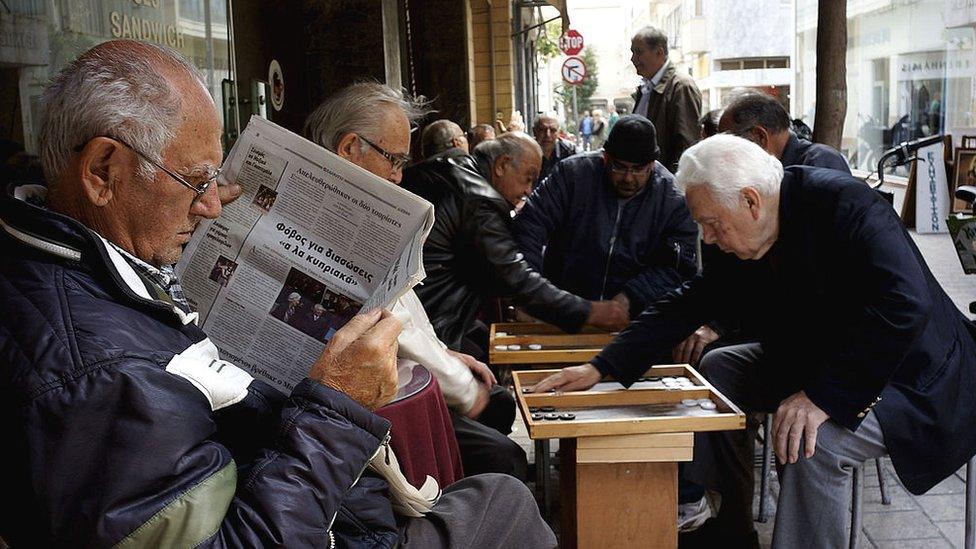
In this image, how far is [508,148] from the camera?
4152 mm

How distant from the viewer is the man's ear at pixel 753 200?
267 centimetres

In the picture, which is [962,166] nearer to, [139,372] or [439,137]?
[439,137]

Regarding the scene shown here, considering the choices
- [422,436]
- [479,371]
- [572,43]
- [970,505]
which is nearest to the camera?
[422,436]

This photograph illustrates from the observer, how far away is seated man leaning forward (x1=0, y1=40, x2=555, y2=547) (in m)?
1.24

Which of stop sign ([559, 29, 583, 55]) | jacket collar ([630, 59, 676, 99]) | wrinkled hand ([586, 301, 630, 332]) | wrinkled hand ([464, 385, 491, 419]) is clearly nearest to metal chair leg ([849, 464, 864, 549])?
wrinkled hand ([464, 385, 491, 419])

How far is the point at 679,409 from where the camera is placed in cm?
278

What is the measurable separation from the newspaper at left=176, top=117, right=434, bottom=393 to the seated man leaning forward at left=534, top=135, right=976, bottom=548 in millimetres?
1221

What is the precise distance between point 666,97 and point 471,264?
11.2 feet

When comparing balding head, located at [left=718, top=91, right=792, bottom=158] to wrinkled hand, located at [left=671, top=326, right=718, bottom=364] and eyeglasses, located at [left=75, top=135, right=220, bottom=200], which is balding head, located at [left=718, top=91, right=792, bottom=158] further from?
eyeglasses, located at [left=75, top=135, right=220, bottom=200]

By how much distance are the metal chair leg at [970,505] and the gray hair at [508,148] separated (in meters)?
2.17

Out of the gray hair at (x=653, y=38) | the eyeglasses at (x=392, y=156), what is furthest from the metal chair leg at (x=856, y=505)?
the gray hair at (x=653, y=38)

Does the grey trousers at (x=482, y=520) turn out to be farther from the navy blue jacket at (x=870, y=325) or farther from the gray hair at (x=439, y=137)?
the gray hair at (x=439, y=137)

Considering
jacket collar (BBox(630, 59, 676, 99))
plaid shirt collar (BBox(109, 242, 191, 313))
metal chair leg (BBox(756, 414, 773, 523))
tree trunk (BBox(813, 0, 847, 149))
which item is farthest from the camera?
jacket collar (BBox(630, 59, 676, 99))

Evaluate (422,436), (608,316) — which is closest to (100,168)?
(422,436)
